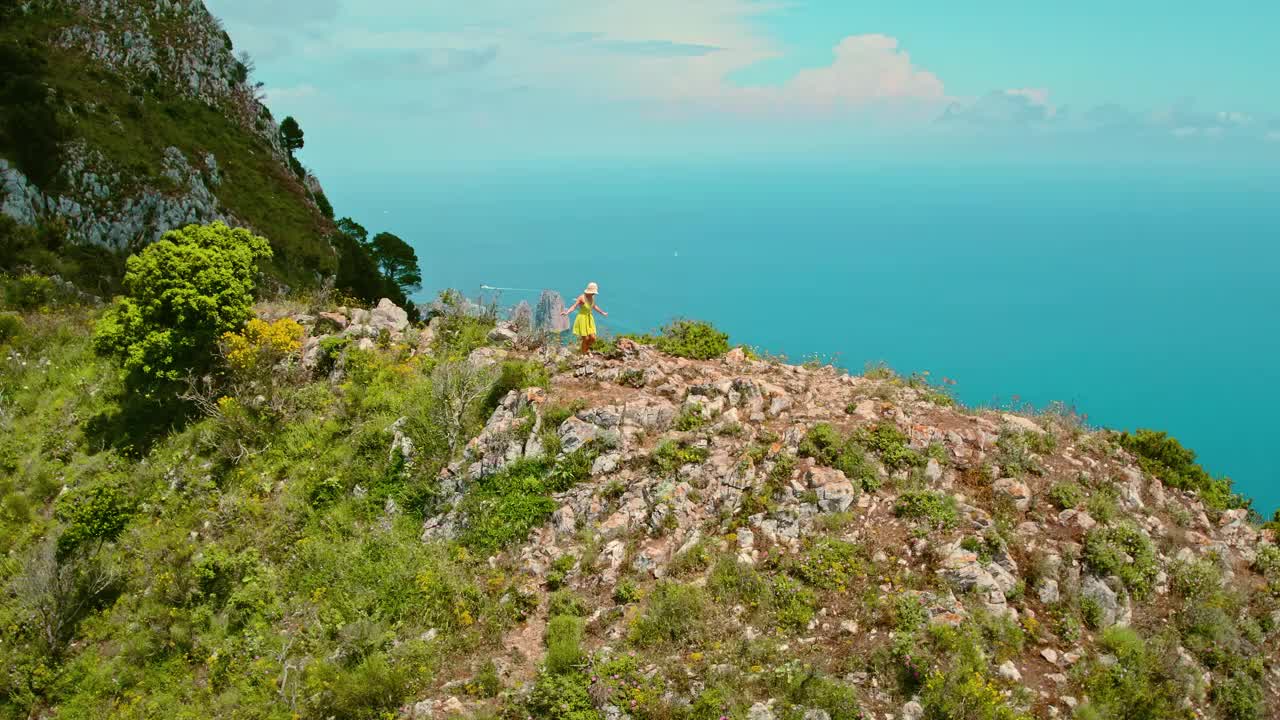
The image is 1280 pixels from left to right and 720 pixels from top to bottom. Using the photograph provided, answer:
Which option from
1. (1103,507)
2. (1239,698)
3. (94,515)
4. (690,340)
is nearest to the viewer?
(1239,698)

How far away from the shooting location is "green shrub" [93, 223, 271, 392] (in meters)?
15.8

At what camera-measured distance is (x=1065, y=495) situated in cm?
1206

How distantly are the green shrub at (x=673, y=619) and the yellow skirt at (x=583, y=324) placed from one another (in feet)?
25.4

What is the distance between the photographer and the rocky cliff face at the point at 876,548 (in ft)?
31.0

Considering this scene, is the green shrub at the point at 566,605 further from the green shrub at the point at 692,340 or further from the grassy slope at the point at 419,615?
the green shrub at the point at 692,340

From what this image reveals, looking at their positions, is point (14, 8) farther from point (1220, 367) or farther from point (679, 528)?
point (1220, 367)

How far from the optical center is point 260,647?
11391 mm

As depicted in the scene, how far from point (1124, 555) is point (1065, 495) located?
1.38 metres

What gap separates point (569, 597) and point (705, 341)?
880 centimetres

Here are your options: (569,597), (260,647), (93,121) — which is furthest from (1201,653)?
(93,121)

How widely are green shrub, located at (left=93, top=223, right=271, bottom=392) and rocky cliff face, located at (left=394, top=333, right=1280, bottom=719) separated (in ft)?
27.7

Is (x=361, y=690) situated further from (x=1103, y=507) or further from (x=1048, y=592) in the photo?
(x=1103, y=507)

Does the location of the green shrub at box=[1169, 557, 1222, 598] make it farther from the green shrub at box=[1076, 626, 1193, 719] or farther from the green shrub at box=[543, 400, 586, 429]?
the green shrub at box=[543, 400, 586, 429]

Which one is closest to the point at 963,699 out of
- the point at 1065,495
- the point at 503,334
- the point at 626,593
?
the point at 626,593
